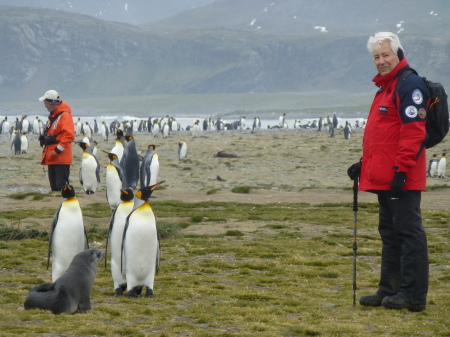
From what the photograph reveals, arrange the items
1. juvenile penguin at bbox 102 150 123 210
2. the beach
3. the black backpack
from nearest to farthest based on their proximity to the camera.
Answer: the black backpack, juvenile penguin at bbox 102 150 123 210, the beach

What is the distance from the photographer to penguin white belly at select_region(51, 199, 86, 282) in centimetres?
698

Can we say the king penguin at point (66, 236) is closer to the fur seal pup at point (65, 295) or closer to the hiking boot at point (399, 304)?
the fur seal pup at point (65, 295)

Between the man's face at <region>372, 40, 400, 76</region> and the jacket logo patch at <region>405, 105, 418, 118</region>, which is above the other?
the man's face at <region>372, 40, 400, 76</region>

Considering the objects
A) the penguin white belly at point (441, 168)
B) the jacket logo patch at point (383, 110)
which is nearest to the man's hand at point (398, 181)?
the jacket logo patch at point (383, 110)

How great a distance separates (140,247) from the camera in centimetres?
654

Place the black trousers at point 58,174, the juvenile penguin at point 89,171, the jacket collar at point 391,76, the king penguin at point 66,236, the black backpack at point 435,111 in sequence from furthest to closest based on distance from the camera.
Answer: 1. the juvenile penguin at point 89,171
2. the black trousers at point 58,174
3. the king penguin at point 66,236
4. the jacket collar at point 391,76
5. the black backpack at point 435,111

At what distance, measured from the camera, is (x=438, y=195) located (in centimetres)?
1576

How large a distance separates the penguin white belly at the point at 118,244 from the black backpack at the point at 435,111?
274cm

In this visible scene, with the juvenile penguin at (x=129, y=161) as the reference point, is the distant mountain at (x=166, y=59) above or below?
above

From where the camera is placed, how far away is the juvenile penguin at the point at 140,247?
21.4 feet

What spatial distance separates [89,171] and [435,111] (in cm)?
1074

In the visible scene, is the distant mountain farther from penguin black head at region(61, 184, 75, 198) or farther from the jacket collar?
the jacket collar

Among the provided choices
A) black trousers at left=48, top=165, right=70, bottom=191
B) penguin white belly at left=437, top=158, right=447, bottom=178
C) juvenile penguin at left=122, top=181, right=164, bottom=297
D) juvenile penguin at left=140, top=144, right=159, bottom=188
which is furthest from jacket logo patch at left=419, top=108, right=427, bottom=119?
penguin white belly at left=437, top=158, right=447, bottom=178

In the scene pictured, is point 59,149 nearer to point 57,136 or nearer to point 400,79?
point 57,136
